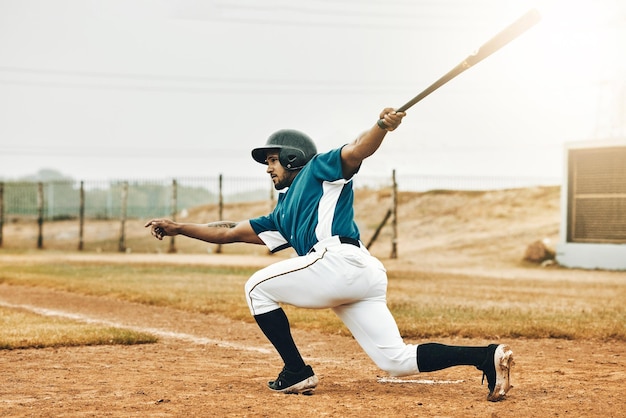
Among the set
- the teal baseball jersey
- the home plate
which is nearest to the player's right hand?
the teal baseball jersey

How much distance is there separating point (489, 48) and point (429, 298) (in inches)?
382

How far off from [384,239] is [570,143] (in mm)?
16610

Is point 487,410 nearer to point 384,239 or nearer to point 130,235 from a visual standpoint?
point 384,239

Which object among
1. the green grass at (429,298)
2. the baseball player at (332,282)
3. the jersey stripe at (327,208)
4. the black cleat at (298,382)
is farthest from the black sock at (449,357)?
the green grass at (429,298)

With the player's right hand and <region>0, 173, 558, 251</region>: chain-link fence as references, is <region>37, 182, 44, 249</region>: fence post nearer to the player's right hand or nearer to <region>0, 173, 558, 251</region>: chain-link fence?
<region>0, 173, 558, 251</region>: chain-link fence

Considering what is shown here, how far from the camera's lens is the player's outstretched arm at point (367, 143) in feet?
16.0

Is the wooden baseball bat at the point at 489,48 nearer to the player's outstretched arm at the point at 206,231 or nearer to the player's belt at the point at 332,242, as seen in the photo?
the player's belt at the point at 332,242

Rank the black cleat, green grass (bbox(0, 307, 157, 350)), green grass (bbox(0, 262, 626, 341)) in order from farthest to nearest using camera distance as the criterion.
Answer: green grass (bbox(0, 262, 626, 341)) < green grass (bbox(0, 307, 157, 350)) < the black cleat

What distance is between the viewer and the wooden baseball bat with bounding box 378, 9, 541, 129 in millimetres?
4653

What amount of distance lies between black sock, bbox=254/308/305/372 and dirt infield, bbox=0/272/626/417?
28 cm

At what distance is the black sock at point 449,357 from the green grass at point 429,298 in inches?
163

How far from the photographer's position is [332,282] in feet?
17.6

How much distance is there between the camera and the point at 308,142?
234 inches

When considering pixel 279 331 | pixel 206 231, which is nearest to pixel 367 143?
pixel 279 331
